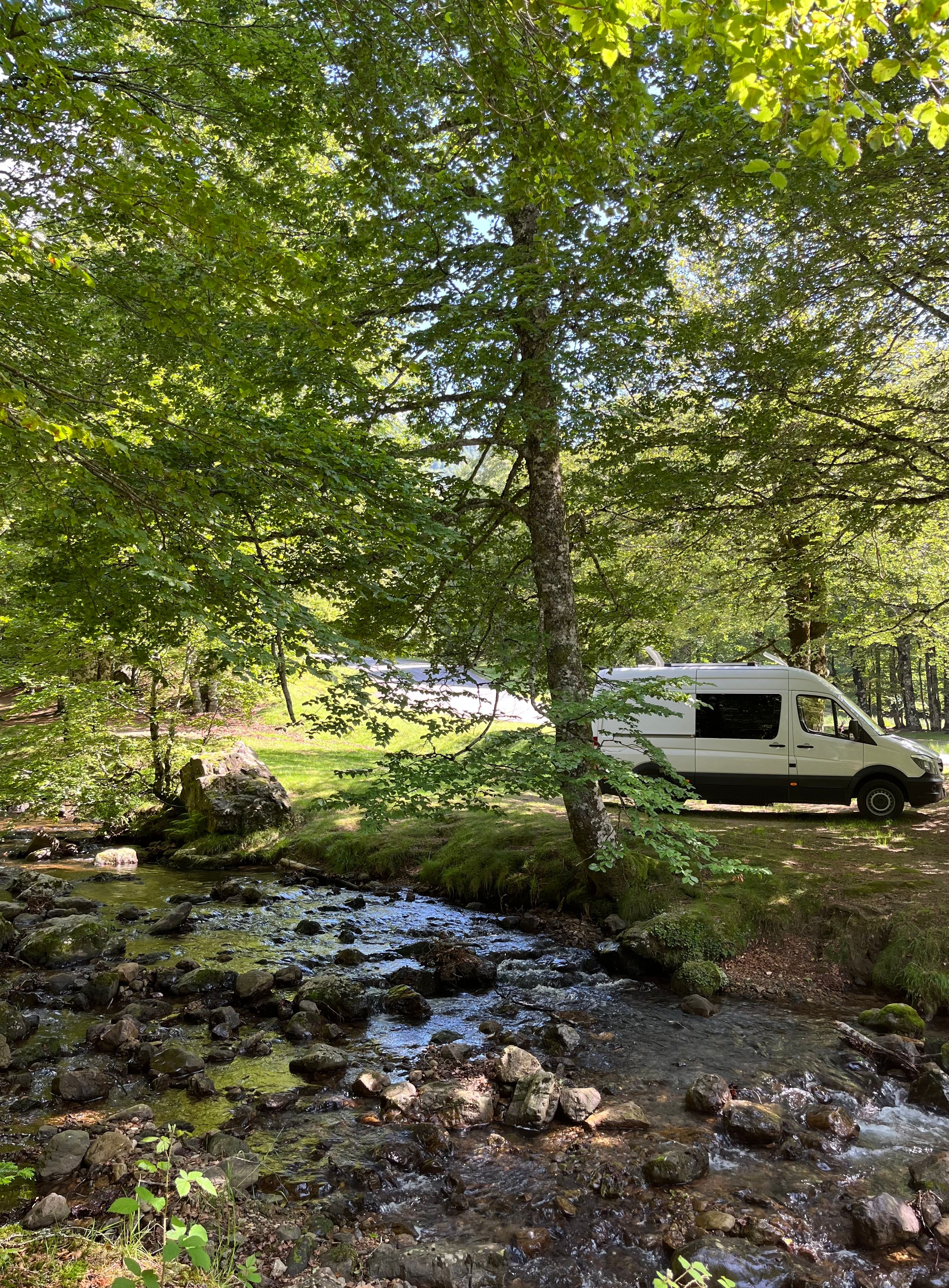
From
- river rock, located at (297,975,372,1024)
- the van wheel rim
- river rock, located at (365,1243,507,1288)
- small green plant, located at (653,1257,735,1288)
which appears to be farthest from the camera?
the van wheel rim

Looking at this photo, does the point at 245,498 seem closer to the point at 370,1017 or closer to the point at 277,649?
the point at 277,649

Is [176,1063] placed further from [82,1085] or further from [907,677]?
[907,677]

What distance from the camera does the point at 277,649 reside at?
6145 millimetres

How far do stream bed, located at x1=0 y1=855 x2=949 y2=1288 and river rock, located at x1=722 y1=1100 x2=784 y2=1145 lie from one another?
0.09 m

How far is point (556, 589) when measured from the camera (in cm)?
984

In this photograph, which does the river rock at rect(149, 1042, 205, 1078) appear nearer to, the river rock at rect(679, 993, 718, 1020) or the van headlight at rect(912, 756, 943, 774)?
the river rock at rect(679, 993, 718, 1020)

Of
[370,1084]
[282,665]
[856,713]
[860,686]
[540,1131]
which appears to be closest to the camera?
[282,665]

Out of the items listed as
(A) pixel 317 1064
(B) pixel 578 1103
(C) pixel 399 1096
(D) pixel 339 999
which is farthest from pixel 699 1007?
(A) pixel 317 1064

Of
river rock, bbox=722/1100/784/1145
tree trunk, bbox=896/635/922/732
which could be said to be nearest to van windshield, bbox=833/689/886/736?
river rock, bbox=722/1100/784/1145

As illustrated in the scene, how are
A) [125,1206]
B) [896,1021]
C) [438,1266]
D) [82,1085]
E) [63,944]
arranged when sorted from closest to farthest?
[125,1206] → [438,1266] → [82,1085] → [896,1021] → [63,944]

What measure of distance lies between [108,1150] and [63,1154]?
270 mm

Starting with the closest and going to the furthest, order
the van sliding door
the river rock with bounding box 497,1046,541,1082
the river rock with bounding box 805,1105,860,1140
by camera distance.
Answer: the river rock with bounding box 805,1105,860,1140
the river rock with bounding box 497,1046,541,1082
the van sliding door

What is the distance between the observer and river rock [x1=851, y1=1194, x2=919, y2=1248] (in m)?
4.42

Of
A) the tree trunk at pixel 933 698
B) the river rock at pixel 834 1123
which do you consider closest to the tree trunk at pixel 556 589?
the river rock at pixel 834 1123
